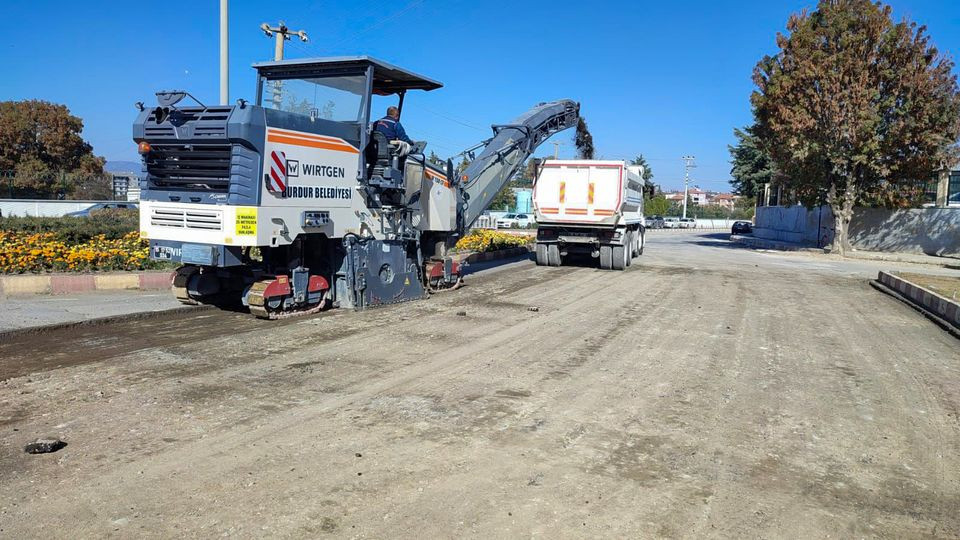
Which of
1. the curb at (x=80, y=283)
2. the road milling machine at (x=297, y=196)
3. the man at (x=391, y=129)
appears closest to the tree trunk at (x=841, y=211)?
the road milling machine at (x=297, y=196)

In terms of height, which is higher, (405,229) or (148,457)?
(405,229)

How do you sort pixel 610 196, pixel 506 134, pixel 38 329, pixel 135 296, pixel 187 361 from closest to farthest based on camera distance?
pixel 187 361, pixel 38 329, pixel 135 296, pixel 506 134, pixel 610 196

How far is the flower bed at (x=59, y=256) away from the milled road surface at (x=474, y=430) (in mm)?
3477

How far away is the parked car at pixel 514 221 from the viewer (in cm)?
5051

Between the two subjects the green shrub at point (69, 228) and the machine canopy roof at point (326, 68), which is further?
the green shrub at point (69, 228)

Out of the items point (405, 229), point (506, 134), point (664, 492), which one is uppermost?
point (506, 134)

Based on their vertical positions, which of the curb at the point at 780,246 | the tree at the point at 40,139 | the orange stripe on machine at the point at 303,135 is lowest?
the curb at the point at 780,246

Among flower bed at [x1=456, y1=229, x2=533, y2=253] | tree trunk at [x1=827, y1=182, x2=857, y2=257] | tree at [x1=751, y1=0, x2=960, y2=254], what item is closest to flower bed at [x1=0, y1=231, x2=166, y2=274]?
flower bed at [x1=456, y1=229, x2=533, y2=253]

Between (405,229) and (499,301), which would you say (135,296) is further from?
(499,301)

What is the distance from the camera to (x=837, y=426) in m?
5.57

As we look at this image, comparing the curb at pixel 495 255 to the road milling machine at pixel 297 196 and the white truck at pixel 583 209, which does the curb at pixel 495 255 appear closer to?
the white truck at pixel 583 209

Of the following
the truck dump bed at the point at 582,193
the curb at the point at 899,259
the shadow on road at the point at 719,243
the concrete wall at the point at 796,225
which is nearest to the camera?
the truck dump bed at the point at 582,193

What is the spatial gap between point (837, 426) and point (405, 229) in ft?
22.3

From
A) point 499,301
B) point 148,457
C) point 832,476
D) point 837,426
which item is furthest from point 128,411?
point 499,301
